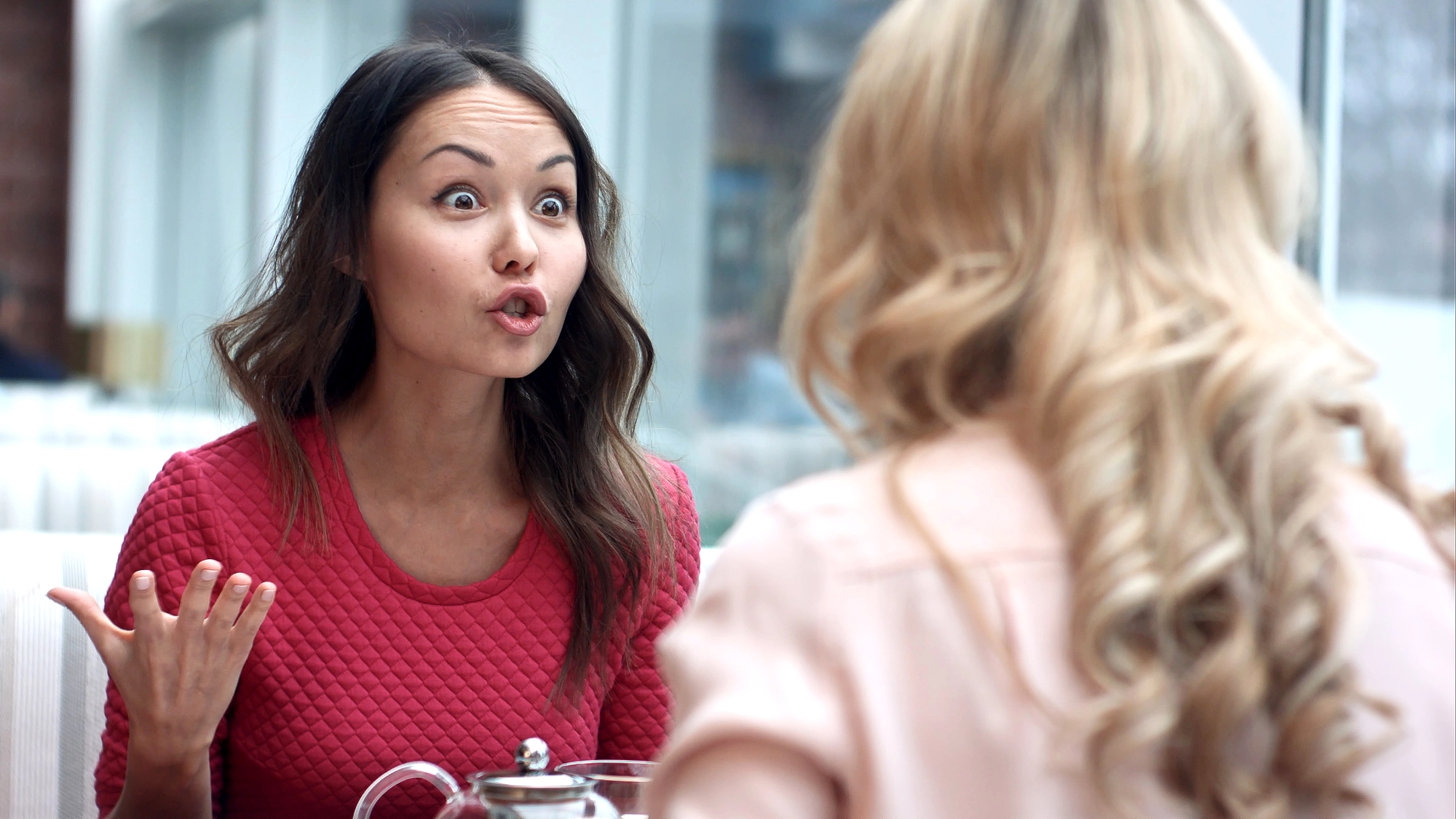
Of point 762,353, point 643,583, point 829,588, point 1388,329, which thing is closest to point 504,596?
point 643,583

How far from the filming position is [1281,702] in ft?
1.98

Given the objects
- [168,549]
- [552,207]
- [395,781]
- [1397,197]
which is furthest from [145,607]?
[1397,197]

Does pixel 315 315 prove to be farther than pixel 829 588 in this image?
Yes

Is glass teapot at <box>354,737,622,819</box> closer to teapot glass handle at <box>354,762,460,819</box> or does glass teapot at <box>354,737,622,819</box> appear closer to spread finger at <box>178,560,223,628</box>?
teapot glass handle at <box>354,762,460,819</box>

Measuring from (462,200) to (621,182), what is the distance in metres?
2.55

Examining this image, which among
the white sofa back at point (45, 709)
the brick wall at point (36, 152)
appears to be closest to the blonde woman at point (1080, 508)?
the white sofa back at point (45, 709)

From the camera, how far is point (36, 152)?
722 centimetres

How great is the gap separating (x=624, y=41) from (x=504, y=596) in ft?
9.04

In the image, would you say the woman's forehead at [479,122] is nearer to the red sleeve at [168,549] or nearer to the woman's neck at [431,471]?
the woman's neck at [431,471]

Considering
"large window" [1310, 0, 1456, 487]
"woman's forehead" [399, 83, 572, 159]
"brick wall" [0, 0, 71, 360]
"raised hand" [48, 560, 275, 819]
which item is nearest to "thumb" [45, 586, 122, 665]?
"raised hand" [48, 560, 275, 819]

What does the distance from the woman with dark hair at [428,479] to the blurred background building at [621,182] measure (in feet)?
0.66

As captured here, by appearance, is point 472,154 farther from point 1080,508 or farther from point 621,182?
point 621,182

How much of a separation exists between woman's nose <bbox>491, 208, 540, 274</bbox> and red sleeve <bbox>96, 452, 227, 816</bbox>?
35 centimetres

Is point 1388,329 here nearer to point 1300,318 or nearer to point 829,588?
point 1300,318
